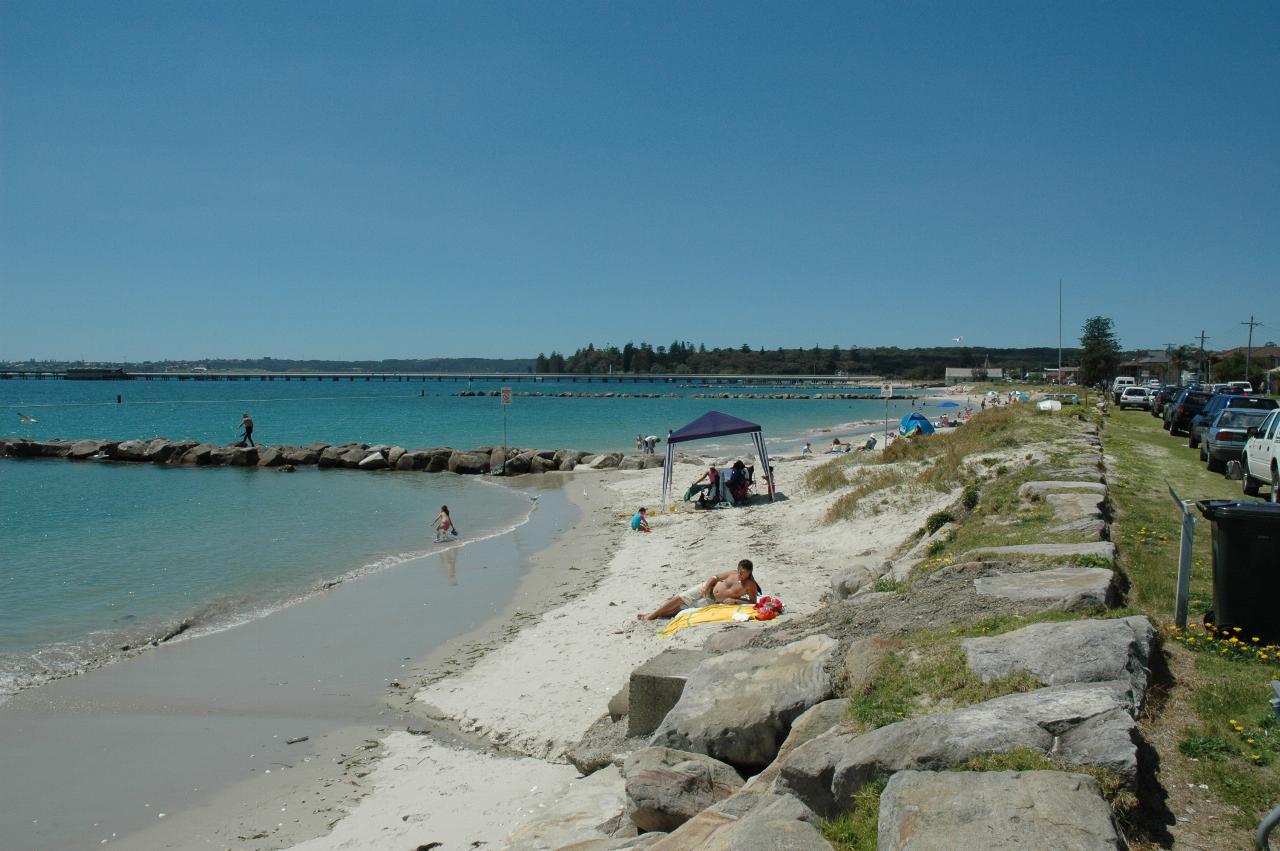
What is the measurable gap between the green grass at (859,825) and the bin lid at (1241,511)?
3998 millimetres

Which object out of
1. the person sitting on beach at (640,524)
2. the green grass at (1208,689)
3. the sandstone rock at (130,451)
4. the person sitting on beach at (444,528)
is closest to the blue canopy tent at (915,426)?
the person sitting on beach at (640,524)

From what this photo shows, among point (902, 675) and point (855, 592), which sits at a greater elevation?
point (902, 675)

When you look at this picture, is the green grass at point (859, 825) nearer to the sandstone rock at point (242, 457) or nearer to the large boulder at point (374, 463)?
the large boulder at point (374, 463)

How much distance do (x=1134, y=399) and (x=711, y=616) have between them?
44158 mm

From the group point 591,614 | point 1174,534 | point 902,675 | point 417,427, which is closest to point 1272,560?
point 902,675

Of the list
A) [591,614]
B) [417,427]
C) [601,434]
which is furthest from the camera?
[417,427]

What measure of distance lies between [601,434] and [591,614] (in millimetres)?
51534

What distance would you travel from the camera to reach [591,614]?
526 inches

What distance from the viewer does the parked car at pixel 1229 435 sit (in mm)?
18766

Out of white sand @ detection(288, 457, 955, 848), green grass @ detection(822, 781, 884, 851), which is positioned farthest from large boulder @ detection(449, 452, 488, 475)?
green grass @ detection(822, 781, 884, 851)

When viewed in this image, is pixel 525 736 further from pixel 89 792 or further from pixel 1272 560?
pixel 1272 560

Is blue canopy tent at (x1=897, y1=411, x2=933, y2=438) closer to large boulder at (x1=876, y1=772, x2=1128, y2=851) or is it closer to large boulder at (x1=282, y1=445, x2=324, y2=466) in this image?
large boulder at (x1=282, y1=445, x2=324, y2=466)

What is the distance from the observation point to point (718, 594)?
11.9m

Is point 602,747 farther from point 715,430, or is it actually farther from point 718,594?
point 715,430
